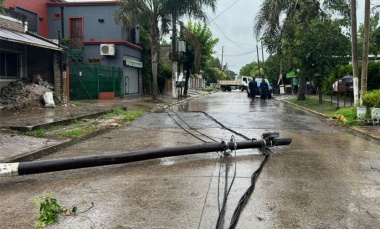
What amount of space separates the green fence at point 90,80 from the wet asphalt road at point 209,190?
15.7 metres

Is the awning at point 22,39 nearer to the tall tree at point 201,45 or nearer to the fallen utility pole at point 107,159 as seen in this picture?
the fallen utility pole at point 107,159

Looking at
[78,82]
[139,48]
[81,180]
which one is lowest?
[81,180]

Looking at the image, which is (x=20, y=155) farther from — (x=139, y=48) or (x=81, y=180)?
(x=139, y=48)

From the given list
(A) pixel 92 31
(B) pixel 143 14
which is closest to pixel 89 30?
(A) pixel 92 31

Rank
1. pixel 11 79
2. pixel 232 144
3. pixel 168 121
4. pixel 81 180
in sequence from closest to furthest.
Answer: pixel 81 180
pixel 232 144
pixel 168 121
pixel 11 79

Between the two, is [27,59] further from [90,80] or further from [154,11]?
[154,11]

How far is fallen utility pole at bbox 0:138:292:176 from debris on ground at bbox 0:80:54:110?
10.1 meters

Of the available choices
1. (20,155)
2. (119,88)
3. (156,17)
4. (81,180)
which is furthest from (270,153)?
(119,88)

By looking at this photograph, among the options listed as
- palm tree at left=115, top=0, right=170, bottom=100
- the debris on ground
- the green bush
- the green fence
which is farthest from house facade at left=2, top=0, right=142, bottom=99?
the green bush

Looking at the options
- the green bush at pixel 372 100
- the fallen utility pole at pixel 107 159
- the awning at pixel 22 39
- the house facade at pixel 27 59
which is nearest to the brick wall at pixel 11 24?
the house facade at pixel 27 59

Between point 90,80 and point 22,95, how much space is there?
347 inches

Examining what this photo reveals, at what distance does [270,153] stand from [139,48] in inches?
1043

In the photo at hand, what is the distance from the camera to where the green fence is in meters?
23.7

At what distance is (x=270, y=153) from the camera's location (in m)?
7.68
